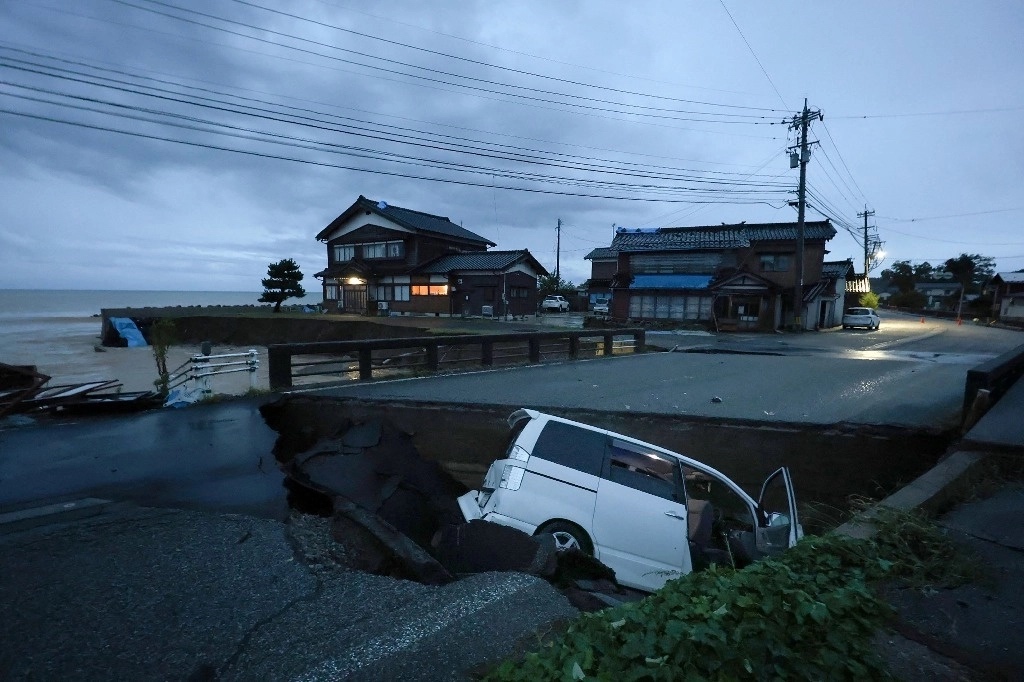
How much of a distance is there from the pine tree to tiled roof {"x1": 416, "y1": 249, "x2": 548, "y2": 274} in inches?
476

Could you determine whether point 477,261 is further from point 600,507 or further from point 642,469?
point 600,507

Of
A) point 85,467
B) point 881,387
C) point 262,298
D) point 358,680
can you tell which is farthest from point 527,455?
point 262,298

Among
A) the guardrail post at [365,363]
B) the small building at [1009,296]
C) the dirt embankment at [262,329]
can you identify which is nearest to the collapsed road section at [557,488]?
the guardrail post at [365,363]

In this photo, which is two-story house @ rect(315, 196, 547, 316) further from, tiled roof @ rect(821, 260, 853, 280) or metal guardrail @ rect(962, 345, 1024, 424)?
metal guardrail @ rect(962, 345, 1024, 424)

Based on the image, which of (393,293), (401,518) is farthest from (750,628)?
(393,293)

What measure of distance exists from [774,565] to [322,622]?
3067mm

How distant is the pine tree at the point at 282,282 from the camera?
134ft

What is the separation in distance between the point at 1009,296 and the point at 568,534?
223ft

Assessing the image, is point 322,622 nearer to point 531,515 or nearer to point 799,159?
point 531,515

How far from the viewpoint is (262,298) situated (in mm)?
42281

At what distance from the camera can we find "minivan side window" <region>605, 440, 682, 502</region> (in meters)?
5.28

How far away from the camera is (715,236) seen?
38.5m

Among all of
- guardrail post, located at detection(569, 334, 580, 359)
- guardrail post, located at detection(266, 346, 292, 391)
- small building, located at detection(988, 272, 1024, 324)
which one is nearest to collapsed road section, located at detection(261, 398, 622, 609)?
guardrail post, located at detection(266, 346, 292, 391)

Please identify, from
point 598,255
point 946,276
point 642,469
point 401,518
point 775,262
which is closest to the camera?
point 642,469
